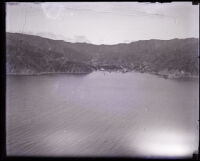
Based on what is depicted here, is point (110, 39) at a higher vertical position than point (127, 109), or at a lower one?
higher

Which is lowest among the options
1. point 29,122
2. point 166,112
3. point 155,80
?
point 29,122

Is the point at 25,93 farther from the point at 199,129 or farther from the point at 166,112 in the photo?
the point at 199,129

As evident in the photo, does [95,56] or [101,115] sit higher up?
[95,56]

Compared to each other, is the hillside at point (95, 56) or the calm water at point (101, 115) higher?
the hillside at point (95, 56)

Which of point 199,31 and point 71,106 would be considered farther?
point 71,106

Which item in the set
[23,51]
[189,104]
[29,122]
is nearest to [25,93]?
[29,122]
